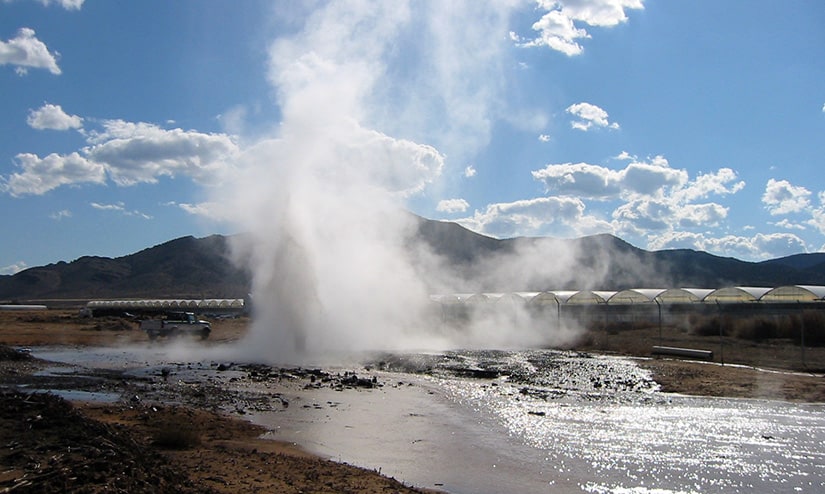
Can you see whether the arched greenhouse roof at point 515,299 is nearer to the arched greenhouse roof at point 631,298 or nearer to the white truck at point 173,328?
the arched greenhouse roof at point 631,298

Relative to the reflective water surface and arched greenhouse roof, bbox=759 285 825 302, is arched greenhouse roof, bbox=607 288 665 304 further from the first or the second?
the reflective water surface

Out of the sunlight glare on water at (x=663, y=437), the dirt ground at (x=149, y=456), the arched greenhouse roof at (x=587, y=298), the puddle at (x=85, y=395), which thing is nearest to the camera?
the dirt ground at (x=149, y=456)

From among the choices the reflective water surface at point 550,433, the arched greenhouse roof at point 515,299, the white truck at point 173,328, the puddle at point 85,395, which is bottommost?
the reflective water surface at point 550,433

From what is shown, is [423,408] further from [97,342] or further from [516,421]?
[97,342]

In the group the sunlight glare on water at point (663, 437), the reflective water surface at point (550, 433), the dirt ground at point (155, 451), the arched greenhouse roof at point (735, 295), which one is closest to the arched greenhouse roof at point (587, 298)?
the arched greenhouse roof at point (735, 295)

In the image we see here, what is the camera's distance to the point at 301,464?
13602 mm

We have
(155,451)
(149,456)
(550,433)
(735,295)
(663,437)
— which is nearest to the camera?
(149,456)

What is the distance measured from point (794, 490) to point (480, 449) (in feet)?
22.3

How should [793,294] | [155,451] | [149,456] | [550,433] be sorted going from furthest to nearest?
[793,294] → [550,433] → [155,451] → [149,456]

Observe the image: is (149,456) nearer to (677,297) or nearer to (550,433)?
(550,433)

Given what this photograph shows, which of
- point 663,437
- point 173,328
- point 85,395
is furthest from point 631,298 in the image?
point 85,395

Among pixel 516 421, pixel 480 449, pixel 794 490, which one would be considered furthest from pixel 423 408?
pixel 794 490

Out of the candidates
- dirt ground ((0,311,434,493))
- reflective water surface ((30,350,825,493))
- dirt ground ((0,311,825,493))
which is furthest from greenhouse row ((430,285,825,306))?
dirt ground ((0,311,434,493))

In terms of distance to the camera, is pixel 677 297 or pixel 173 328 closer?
pixel 173 328
